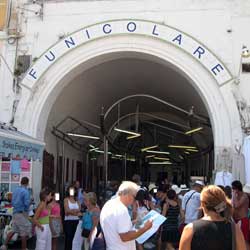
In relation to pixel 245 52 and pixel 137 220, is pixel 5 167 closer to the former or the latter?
pixel 245 52

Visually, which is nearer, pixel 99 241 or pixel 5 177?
pixel 99 241

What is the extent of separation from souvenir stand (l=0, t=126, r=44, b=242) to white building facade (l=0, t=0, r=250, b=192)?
0.93 metres

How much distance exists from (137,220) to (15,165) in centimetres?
737

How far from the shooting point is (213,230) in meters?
3.89

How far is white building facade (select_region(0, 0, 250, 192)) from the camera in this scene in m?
12.4

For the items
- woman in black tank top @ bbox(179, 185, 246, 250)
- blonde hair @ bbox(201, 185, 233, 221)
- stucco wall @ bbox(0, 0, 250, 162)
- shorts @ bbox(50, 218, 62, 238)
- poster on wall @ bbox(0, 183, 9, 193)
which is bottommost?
shorts @ bbox(50, 218, 62, 238)

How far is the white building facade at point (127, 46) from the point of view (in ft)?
40.8

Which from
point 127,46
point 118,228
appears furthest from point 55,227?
point 127,46

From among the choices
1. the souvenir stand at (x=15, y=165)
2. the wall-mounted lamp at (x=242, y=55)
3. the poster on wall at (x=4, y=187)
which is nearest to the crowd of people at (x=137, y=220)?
the souvenir stand at (x=15, y=165)

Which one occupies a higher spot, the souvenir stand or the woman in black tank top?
the souvenir stand

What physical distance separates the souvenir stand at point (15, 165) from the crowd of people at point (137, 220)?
2.47 ft

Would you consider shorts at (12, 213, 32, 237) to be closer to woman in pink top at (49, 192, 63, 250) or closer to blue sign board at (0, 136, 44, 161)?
woman in pink top at (49, 192, 63, 250)

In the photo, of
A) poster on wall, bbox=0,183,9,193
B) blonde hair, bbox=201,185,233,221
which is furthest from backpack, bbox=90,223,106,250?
poster on wall, bbox=0,183,9,193

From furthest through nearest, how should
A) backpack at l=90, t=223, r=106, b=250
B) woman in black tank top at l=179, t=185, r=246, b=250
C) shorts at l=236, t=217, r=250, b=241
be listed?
shorts at l=236, t=217, r=250, b=241 → backpack at l=90, t=223, r=106, b=250 → woman in black tank top at l=179, t=185, r=246, b=250
